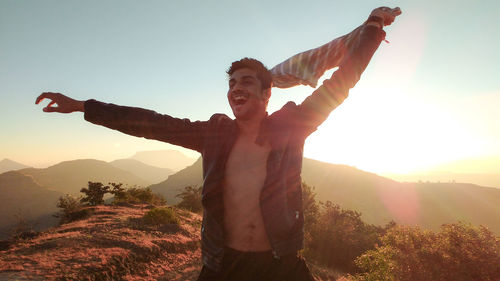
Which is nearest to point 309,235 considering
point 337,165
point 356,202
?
point 356,202

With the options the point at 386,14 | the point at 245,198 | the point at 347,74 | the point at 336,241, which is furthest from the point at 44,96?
the point at 336,241

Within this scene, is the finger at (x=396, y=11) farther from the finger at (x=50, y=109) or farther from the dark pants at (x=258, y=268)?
the finger at (x=50, y=109)

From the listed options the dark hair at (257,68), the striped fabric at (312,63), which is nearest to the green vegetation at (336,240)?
the striped fabric at (312,63)

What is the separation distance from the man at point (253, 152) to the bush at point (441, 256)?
9.37 m

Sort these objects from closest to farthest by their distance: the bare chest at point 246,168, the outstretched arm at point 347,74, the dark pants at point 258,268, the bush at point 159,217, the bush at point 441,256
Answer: the dark pants at point 258,268 < the outstretched arm at point 347,74 < the bare chest at point 246,168 < the bush at point 441,256 < the bush at point 159,217

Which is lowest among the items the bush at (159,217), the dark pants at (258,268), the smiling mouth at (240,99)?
the bush at (159,217)

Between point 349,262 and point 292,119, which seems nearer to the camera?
point 292,119

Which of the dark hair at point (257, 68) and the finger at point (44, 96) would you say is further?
the dark hair at point (257, 68)

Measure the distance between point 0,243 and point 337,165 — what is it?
109 metres

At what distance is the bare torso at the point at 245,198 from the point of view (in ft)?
6.22

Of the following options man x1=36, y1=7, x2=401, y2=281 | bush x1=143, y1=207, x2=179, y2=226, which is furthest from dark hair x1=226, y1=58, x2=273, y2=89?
bush x1=143, y1=207, x2=179, y2=226

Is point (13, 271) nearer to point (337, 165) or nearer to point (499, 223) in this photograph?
point (499, 223)

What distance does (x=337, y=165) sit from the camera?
345ft

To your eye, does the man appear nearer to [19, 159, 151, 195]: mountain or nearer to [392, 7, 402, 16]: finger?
[392, 7, 402, 16]: finger
